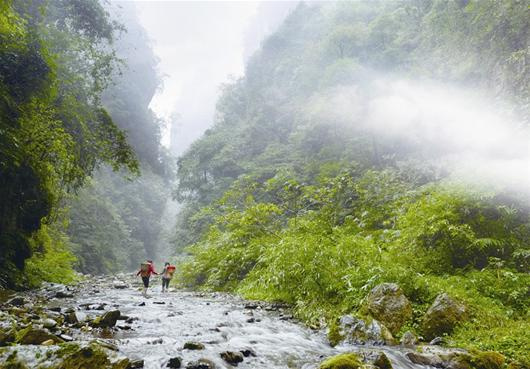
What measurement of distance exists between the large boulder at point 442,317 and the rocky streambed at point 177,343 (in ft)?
1.85

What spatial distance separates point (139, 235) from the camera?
53406 millimetres

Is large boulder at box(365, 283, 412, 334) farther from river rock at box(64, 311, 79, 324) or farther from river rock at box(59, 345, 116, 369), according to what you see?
river rock at box(64, 311, 79, 324)

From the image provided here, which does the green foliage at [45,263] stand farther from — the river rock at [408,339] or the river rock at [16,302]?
the river rock at [408,339]

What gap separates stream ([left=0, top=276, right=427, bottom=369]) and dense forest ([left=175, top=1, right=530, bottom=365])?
67 centimetres

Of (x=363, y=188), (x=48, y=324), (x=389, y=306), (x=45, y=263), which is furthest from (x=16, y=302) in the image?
(x=363, y=188)

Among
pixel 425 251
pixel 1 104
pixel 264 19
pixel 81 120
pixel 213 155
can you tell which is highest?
pixel 264 19

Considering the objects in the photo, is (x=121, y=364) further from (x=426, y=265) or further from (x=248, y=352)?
(x=426, y=265)

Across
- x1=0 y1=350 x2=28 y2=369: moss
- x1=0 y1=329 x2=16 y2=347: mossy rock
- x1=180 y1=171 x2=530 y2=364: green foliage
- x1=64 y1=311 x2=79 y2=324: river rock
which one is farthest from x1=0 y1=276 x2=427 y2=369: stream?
x1=0 y1=350 x2=28 y2=369: moss

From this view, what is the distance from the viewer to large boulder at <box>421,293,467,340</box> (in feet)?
20.2

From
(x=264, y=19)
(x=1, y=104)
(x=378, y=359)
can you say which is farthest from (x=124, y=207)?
(x=264, y=19)

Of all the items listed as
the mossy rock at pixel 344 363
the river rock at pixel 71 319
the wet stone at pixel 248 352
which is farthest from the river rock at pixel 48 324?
the mossy rock at pixel 344 363

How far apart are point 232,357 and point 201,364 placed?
1.74ft

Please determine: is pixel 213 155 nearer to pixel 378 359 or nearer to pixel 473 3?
pixel 473 3

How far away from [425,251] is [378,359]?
498cm
